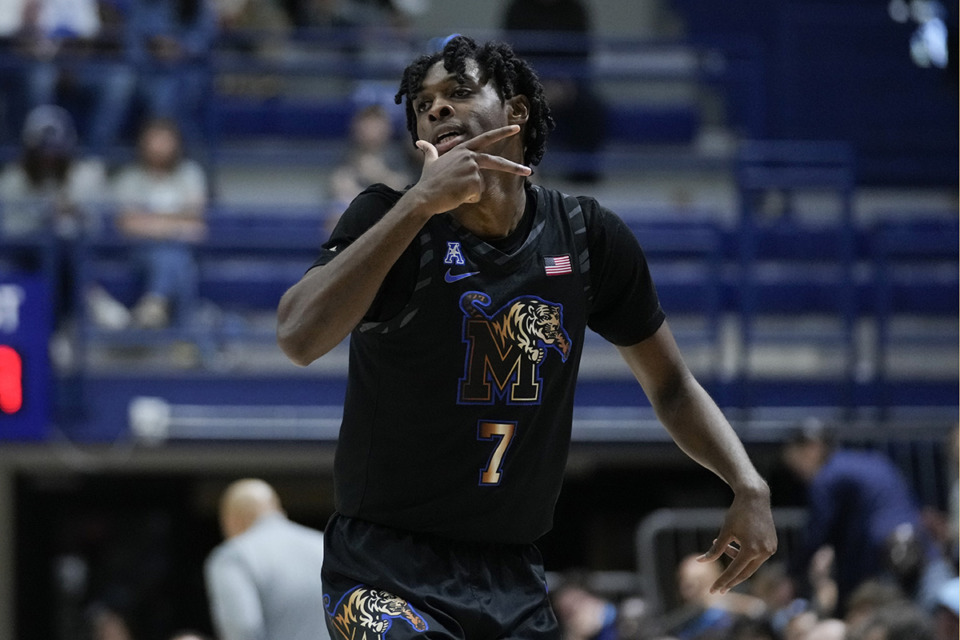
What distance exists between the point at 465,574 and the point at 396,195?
2.83ft

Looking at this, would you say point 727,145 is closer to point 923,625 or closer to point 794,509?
point 794,509

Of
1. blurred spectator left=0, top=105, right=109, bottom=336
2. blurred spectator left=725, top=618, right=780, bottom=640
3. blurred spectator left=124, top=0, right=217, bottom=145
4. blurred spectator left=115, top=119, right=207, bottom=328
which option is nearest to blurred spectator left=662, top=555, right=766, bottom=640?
blurred spectator left=725, top=618, right=780, bottom=640

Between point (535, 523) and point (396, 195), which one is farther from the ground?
point (396, 195)

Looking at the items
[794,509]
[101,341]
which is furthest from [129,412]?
[794,509]

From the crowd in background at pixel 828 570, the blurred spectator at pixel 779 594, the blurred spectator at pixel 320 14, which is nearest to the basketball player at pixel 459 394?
the crowd in background at pixel 828 570

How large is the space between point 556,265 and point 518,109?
407 mm

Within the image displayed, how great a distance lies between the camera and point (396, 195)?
10.9ft

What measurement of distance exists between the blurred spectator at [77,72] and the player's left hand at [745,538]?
8609mm

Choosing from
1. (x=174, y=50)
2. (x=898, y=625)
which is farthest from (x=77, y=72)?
(x=898, y=625)

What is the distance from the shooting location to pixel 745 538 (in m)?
3.55

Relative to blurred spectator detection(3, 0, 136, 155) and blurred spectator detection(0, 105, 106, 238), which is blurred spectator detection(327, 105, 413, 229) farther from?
blurred spectator detection(3, 0, 136, 155)

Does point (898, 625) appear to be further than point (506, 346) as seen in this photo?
Yes

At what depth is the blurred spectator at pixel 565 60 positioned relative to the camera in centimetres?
1193

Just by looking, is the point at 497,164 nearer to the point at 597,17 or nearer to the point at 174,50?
the point at 174,50
